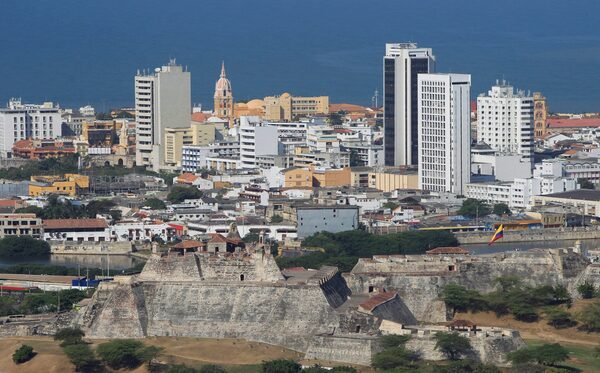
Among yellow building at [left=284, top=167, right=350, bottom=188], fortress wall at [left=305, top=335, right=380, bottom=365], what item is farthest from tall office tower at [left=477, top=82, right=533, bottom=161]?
fortress wall at [left=305, top=335, right=380, bottom=365]

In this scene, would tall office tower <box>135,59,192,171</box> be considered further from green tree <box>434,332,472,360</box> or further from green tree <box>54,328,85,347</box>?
green tree <box>434,332,472,360</box>

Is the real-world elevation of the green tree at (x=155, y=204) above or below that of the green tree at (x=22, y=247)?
above

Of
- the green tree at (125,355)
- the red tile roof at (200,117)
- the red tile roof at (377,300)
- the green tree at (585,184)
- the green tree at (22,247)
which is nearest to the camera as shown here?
the green tree at (125,355)

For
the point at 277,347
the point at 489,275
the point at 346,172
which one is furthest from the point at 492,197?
the point at 277,347

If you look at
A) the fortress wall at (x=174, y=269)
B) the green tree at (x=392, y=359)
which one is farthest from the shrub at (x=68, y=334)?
the green tree at (x=392, y=359)

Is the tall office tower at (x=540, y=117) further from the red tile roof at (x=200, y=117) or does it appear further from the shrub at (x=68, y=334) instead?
the shrub at (x=68, y=334)

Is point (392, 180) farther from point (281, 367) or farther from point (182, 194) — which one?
point (281, 367)
